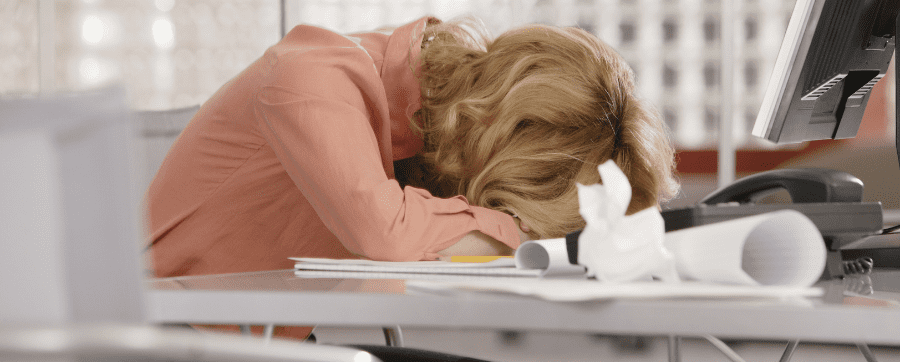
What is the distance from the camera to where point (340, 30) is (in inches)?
133

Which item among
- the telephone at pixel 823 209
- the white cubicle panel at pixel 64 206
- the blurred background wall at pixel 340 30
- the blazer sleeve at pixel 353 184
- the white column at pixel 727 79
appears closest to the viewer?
the white cubicle panel at pixel 64 206

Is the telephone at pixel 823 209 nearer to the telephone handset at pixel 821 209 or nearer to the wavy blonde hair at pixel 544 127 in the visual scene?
the telephone handset at pixel 821 209

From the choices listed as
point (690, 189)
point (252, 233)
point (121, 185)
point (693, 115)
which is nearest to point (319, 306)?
point (121, 185)

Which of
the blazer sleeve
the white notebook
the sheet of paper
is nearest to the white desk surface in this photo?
the sheet of paper

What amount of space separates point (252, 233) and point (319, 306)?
0.67 m

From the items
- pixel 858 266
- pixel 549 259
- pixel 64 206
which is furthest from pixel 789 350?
pixel 64 206

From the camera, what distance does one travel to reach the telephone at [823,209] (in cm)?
54

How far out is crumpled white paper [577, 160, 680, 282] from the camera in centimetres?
45

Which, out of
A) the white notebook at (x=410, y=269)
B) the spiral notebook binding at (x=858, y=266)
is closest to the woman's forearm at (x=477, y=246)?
the white notebook at (x=410, y=269)

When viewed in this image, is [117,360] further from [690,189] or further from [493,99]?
[690,189]

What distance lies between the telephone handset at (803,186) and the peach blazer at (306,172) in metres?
0.26

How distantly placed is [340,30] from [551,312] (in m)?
3.17

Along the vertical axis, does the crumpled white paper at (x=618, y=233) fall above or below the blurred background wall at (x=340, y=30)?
above

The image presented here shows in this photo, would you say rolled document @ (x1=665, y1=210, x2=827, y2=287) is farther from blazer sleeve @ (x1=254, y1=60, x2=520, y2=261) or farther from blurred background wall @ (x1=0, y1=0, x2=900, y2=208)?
blurred background wall @ (x1=0, y1=0, x2=900, y2=208)
